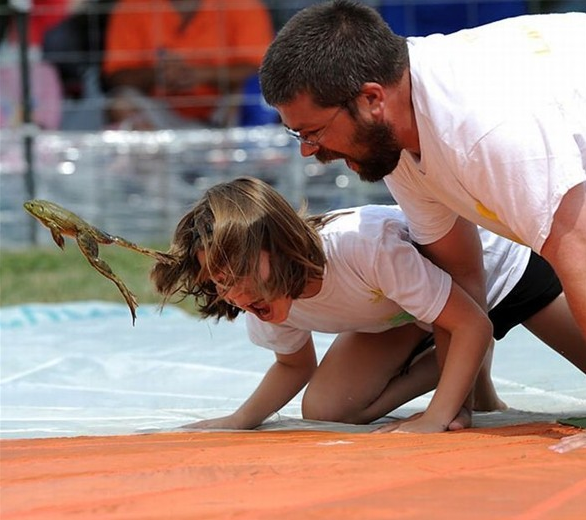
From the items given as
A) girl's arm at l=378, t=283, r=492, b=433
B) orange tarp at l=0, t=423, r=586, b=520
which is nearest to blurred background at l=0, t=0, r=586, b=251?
girl's arm at l=378, t=283, r=492, b=433

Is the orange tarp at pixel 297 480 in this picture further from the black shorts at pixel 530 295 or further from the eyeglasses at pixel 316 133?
the black shorts at pixel 530 295

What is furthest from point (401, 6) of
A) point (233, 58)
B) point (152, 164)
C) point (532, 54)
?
point (532, 54)

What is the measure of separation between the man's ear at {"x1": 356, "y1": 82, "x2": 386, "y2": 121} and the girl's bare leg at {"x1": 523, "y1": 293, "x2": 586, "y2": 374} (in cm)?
78

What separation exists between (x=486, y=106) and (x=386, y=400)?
902 millimetres

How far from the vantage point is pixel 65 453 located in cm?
193

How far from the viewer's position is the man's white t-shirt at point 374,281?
7.95 ft

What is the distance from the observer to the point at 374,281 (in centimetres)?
249

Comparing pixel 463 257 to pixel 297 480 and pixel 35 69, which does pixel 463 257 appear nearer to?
pixel 297 480

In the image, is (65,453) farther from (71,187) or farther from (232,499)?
(71,187)

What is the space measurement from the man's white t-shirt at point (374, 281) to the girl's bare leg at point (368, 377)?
0.07m

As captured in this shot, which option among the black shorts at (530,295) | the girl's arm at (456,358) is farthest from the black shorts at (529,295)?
the girl's arm at (456,358)

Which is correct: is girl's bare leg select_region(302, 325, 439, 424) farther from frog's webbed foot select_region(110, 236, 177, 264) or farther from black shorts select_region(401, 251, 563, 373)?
frog's webbed foot select_region(110, 236, 177, 264)

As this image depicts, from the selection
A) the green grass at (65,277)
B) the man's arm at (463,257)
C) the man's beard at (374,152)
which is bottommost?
the green grass at (65,277)

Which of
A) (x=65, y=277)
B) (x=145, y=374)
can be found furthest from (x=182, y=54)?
(x=145, y=374)
